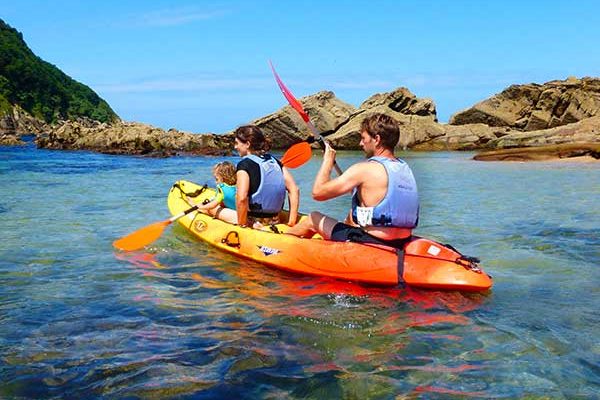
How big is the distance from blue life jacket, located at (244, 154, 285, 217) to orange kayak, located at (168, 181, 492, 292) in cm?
54

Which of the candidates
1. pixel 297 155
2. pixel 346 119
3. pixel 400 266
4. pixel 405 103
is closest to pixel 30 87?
pixel 346 119

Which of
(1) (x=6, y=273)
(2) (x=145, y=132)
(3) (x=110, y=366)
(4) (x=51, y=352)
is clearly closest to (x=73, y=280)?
(1) (x=6, y=273)

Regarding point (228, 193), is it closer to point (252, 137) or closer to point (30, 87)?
point (252, 137)

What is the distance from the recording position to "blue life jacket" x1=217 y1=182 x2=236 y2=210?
305 inches

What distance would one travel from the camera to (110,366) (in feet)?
11.6

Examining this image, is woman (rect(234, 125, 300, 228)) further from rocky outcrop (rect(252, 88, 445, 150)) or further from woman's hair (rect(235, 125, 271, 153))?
rocky outcrop (rect(252, 88, 445, 150))

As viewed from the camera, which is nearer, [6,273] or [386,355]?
[386,355]

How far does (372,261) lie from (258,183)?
83.4 inches

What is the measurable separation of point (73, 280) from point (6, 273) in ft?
2.72

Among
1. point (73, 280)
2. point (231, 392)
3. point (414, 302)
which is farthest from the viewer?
point (73, 280)

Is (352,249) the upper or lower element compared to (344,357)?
upper

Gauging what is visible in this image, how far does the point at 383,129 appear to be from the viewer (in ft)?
17.3

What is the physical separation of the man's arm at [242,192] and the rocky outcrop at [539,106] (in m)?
33.6

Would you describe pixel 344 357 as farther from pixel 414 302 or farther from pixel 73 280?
pixel 73 280
